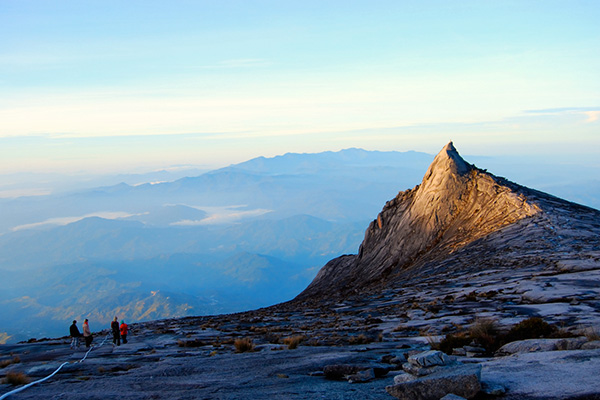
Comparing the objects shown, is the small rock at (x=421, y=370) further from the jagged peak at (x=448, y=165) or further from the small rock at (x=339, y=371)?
the jagged peak at (x=448, y=165)

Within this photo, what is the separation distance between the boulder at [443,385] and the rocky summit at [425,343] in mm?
22

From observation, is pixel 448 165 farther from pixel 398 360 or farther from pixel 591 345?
pixel 591 345

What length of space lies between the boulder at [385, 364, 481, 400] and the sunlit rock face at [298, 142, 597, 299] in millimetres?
25917

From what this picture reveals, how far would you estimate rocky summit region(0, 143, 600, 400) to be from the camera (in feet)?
35.1

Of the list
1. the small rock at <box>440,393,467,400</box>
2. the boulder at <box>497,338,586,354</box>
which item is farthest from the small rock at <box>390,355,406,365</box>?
the small rock at <box>440,393,467,400</box>

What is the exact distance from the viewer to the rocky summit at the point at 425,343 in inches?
422

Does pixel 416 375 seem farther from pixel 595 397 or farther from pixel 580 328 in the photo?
pixel 580 328

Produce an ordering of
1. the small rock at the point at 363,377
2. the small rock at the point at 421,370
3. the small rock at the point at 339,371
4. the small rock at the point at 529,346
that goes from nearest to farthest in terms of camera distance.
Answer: the small rock at the point at 421,370 → the small rock at the point at 363,377 → the small rock at the point at 339,371 → the small rock at the point at 529,346

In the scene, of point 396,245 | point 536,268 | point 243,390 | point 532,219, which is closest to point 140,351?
point 243,390

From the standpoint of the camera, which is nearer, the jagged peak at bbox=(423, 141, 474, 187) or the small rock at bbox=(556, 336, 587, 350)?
the small rock at bbox=(556, 336, 587, 350)

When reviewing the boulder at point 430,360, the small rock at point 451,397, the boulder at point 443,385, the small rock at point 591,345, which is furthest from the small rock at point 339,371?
the small rock at point 591,345

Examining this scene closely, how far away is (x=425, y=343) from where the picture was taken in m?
17.1

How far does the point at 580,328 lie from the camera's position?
15.5 m

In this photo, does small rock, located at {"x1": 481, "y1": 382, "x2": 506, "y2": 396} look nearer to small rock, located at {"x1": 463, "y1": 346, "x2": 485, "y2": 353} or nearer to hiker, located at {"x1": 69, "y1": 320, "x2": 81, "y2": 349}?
small rock, located at {"x1": 463, "y1": 346, "x2": 485, "y2": 353}
